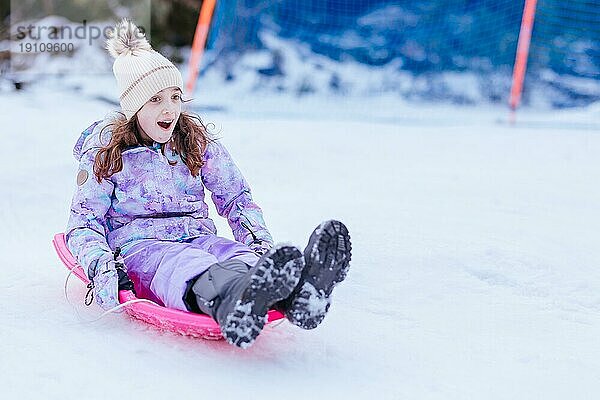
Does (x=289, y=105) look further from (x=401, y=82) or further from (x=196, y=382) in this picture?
(x=196, y=382)

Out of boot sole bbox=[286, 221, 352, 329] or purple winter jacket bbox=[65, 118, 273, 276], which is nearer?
boot sole bbox=[286, 221, 352, 329]

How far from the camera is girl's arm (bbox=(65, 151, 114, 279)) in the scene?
2072 millimetres

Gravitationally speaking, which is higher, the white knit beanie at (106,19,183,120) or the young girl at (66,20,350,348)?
the white knit beanie at (106,19,183,120)

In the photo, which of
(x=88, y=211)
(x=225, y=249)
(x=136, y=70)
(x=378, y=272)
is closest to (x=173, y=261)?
(x=225, y=249)

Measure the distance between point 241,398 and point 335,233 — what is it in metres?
0.38

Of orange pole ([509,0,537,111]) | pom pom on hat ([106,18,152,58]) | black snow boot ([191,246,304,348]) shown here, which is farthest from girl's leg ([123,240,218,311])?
orange pole ([509,0,537,111])

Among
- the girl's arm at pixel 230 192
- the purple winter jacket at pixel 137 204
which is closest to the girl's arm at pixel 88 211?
the purple winter jacket at pixel 137 204

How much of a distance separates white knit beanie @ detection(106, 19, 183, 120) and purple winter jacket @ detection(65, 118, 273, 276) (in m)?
0.11

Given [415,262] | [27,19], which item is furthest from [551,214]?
[27,19]

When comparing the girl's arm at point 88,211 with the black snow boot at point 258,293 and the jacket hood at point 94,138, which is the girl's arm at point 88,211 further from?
the black snow boot at point 258,293

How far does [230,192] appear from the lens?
7.57 feet

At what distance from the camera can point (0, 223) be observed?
3027mm

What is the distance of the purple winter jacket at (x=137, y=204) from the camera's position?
6.95 ft

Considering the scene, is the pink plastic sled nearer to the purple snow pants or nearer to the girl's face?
the purple snow pants
